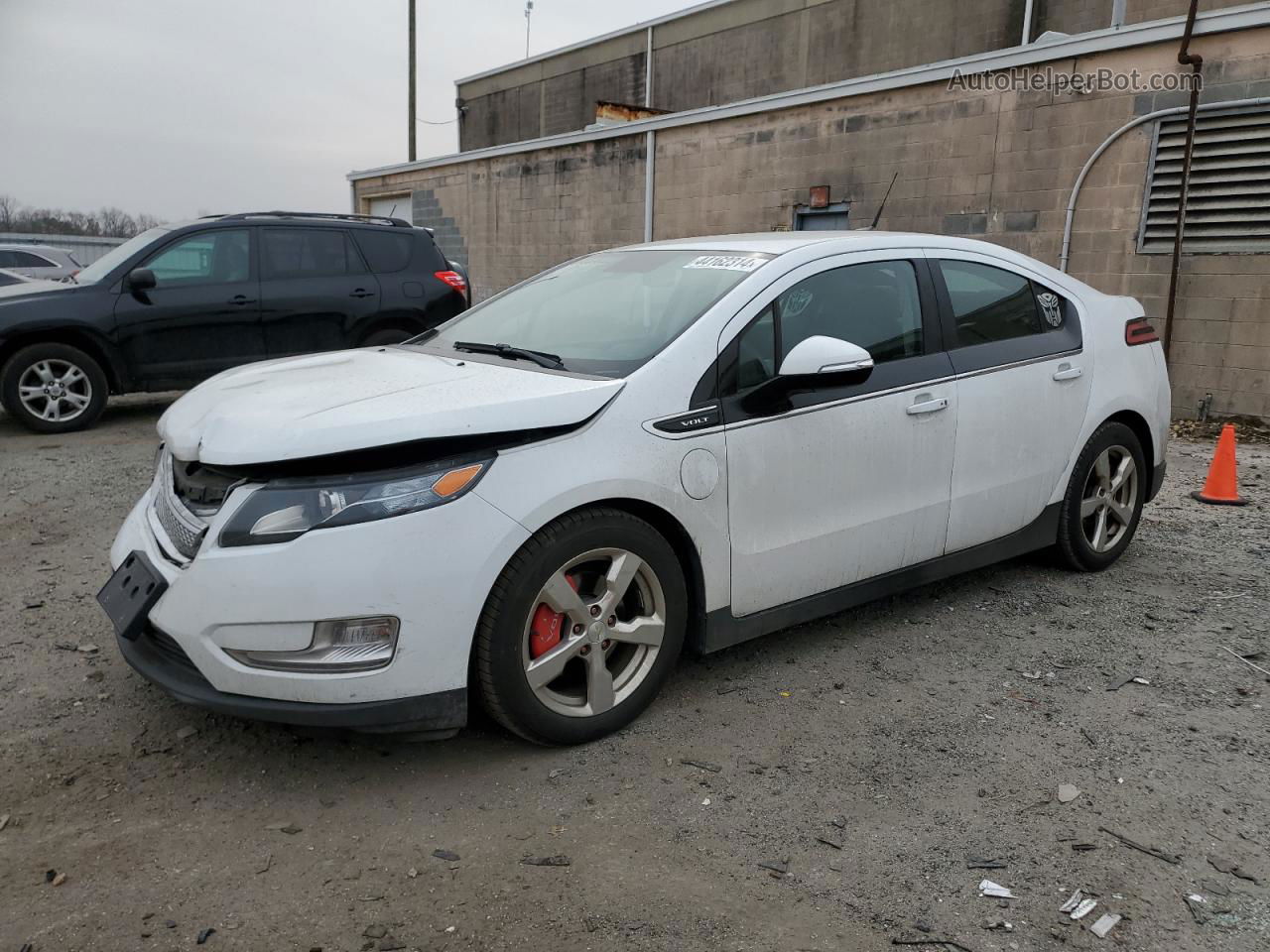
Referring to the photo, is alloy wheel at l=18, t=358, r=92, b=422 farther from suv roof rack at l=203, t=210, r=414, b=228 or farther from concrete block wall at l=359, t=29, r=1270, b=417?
concrete block wall at l=359, t=29, r=1270, b=417

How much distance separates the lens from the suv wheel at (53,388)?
8055 millimetres

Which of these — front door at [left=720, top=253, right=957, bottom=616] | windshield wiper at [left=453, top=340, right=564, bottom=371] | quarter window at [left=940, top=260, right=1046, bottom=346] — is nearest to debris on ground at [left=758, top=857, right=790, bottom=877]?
front door at [left=720, top=253, right=957, bottom=616]

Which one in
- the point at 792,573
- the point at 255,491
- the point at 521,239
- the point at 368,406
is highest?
Answer: the point at 521,239

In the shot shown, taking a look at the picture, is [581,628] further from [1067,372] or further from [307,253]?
[307,253]

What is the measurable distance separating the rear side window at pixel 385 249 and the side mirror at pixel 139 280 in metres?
1.85

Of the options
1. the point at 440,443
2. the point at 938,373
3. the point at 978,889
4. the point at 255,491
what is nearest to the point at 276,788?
the point at 255,491

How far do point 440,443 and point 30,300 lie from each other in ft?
22.8

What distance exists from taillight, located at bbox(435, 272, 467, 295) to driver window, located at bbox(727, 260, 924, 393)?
6.37 metres

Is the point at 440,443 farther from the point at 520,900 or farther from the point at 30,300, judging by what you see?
the point at 30,300

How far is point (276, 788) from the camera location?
2.88 meters

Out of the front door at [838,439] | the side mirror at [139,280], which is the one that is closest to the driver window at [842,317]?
→ the front door at [838,439]

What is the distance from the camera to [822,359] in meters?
3.27

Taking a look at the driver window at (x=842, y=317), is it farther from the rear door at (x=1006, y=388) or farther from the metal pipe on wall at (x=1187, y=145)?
the metal pipe on wall at (x=1187, y=145)

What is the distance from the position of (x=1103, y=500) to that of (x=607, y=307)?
268cm
